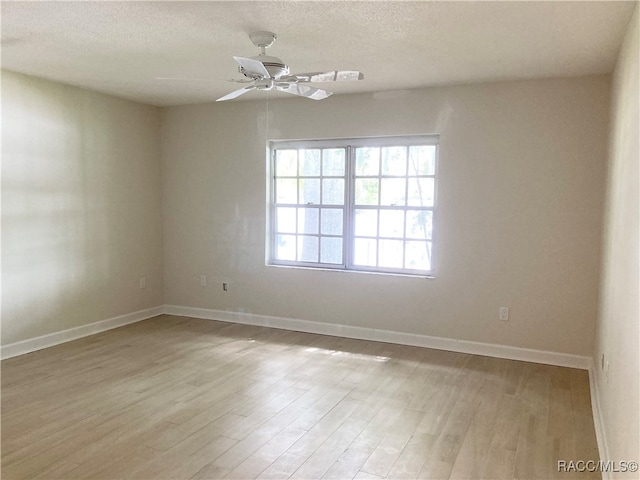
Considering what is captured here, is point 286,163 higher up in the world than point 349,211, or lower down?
higher up

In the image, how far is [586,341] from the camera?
13.3 ft

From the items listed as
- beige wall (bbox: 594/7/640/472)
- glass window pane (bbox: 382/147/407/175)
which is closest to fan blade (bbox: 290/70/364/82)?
beige wall (bbox: 594/7/640/472)

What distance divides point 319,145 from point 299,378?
8.11 ft

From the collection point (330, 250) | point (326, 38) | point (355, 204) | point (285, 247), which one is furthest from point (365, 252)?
point (326, 38)

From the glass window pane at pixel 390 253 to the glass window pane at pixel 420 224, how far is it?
0.16 m

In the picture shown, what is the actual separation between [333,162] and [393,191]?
0.72 meters

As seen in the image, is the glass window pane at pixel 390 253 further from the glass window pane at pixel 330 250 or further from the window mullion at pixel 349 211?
the glass window pane at pixel 330 250

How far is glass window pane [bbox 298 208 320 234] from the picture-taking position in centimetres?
521

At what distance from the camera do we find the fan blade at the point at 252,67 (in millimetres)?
2680

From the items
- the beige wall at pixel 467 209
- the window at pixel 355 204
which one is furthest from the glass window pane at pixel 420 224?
the beige wall at pixel 467 209

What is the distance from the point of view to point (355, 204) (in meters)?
5.00

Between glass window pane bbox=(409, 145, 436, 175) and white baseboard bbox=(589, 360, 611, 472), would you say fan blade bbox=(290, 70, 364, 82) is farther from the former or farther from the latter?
white baseboard bbox=(589, 360, 611, 472)

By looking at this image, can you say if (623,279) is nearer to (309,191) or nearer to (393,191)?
(393,191)

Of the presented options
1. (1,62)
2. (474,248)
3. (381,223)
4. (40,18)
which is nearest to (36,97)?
(1,62)
